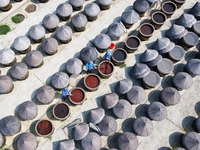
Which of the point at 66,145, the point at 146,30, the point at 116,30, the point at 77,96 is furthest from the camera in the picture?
the point at 146,30

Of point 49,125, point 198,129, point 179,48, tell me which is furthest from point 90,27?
point 198,129

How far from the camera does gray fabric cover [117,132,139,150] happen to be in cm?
1339

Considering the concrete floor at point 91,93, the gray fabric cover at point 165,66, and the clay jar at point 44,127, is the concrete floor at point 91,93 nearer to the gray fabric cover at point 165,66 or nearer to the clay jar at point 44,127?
the clay jar at point 44,127

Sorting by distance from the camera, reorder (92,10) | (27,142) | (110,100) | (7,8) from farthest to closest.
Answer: (7,8)
(92,10)
(110,100)
(27,142)

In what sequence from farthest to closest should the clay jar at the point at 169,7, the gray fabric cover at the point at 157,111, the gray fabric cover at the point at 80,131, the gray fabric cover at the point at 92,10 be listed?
the clay jar at the point at 169,7 < the gray fabric cover at the point at 92,10 < the gray fabric cover at the point at 157,111 < the gray fabric cover at the point at 80,131

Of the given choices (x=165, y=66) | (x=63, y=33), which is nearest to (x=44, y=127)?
(x=63, y=33)

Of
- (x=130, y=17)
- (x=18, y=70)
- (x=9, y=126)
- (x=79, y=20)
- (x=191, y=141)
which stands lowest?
(x=191, y=141)

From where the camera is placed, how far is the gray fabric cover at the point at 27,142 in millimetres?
→ 13195

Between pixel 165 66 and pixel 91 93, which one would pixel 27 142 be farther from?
pixel 165 66

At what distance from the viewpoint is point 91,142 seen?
13.3 meters

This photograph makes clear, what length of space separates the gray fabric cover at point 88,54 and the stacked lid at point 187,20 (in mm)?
7339

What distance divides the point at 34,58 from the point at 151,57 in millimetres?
8092

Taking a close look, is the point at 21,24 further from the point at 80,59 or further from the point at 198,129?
the point at 198,129

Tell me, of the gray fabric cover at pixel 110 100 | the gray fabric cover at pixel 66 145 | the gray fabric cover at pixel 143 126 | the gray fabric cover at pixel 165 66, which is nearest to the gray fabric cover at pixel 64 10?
the gray fabric cover at pixel 110 100
